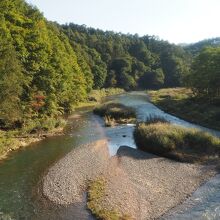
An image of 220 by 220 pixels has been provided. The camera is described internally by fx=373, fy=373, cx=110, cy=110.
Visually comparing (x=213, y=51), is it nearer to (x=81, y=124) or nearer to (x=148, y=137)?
(x=81, y=124)

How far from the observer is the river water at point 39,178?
2606cm

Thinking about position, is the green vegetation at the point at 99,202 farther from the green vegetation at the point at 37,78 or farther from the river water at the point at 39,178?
the green vegetation at the point at 37,78

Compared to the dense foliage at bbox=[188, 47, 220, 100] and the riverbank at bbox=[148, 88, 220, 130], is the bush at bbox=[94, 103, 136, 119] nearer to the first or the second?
the riverbank at bbox=[148, 88, 220, 130]

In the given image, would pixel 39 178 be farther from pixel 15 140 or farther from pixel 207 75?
pixel 207 75

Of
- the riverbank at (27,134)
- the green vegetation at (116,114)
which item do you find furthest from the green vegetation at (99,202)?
the green vegetation at (116,114)

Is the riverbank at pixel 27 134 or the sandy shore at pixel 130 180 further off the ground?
the riverbank at pixel 27 134

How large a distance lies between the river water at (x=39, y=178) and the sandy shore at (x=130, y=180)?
3.44 ft

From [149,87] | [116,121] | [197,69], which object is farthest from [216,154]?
[149,87]

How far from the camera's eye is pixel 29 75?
6125 cm

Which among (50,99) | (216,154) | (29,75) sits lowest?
(216,154)

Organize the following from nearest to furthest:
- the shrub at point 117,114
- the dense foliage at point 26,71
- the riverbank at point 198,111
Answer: the dense foliage at point 26,71 → the riverbank at point 198,111 → the shrub at point 117,114

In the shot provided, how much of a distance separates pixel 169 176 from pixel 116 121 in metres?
35.1

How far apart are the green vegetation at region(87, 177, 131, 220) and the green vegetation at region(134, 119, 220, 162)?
9779 millimetres

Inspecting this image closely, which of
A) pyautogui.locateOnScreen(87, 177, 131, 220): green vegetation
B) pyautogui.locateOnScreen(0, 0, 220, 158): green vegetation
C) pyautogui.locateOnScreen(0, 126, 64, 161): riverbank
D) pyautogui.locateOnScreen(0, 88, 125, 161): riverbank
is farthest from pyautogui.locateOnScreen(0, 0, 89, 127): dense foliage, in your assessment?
pyautogui.locateOnScreen(87, 177, 131, 220): green vegetation
